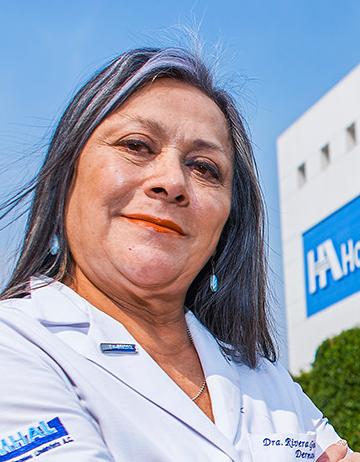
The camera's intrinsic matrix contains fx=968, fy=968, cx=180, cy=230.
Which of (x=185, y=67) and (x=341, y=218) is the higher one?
(x=341, y=218)

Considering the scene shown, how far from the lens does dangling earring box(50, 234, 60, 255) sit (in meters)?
2.46

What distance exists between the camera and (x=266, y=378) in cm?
259

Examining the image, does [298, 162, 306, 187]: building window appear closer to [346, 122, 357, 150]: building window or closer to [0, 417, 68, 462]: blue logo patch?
[346, 122, 357, 150]: building window

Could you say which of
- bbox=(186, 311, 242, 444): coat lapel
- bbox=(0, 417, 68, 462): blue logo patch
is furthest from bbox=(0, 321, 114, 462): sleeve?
bbox=(186, 311, 242, 444): coat lapel

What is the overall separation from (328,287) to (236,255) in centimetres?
1535

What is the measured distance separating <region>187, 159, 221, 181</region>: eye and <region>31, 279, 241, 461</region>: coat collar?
429 millimetres

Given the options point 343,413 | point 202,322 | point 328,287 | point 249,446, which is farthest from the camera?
point 328,287

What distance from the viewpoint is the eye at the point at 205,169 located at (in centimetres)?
242

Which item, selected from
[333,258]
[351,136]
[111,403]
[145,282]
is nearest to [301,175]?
[351,136]

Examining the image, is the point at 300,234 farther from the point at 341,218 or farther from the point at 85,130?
the point at 85,130

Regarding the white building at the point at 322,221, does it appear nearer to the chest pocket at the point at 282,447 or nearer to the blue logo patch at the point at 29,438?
the chest pocket at the point at 282,447

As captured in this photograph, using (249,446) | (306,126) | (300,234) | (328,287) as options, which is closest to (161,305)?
(249,446)

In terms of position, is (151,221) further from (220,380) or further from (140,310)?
(220,380)

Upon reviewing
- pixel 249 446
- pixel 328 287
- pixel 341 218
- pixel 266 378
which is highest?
pixel 341 218
